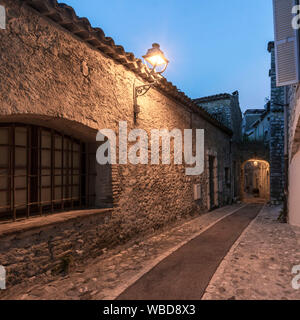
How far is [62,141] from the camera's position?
378 centimetres

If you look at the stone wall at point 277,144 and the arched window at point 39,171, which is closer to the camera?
the arched window at point 39,171

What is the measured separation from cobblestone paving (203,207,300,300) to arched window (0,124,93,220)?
2616 millimetres

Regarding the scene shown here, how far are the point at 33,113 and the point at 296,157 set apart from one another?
249 inches

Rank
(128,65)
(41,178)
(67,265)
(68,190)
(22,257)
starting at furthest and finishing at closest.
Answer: (128,65) → (68,190) → (41,178) → (67,265) → (22,257)

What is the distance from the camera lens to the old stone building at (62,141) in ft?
8.95

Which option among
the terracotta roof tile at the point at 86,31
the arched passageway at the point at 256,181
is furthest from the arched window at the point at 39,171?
the arched passageway at the point at 256,181

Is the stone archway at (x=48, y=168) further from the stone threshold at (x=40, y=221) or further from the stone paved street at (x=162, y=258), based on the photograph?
the stone paved street at (x=162, y=258)

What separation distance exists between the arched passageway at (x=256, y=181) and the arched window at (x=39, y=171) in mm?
12733

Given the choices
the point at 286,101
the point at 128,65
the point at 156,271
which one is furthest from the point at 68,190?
the point at 286,101

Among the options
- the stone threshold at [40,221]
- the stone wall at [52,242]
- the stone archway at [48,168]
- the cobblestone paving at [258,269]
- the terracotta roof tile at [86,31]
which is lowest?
the cobblestone paving at [258,269]

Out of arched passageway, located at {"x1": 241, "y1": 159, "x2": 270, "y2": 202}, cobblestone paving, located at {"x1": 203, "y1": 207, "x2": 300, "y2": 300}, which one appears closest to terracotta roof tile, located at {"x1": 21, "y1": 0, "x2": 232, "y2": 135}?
cobblestone paving, located at {"x1": 203, "y1": 207, "x2": 300, "y2": 300}

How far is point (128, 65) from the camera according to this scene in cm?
455

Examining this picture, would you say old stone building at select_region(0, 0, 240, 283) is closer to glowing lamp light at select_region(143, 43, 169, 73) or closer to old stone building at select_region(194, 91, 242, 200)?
glowing lamp light at select_region(143, 43, 169, 73)

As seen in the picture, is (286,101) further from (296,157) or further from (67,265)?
(67,265)
